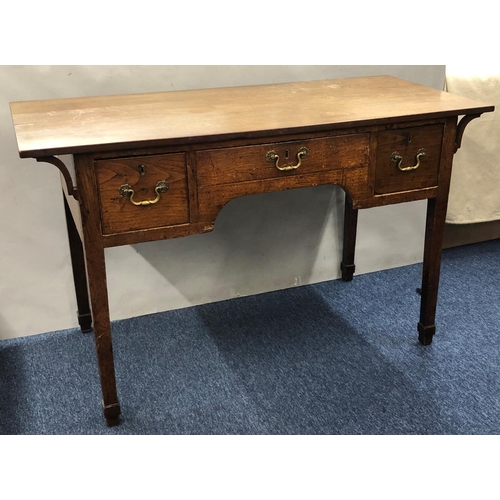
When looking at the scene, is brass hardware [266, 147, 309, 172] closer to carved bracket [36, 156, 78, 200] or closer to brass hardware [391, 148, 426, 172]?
brass hardware [391, 148, 426, 172]

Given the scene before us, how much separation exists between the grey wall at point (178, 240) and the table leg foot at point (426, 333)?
0.52 meters

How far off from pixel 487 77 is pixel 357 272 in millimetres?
886

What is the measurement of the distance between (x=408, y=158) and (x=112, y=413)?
1082 millimetres

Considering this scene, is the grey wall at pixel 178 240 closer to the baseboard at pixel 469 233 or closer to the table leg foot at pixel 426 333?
the baseboard at pixel 469 233

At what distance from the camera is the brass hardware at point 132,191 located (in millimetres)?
1618

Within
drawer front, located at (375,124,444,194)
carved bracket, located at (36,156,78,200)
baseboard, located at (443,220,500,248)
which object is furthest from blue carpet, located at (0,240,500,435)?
carved bracket, located at (36,156,78,200)

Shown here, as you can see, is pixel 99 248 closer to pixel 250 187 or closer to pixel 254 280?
pixel 250 187

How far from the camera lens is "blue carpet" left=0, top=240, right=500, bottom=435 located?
1.85 meters

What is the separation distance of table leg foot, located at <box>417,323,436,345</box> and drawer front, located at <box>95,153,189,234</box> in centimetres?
93

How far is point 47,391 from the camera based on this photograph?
199 cm

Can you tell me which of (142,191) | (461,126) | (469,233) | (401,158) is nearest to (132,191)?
(142,191)

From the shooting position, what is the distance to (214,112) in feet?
5.97

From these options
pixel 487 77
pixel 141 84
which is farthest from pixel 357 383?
pixel 487 77

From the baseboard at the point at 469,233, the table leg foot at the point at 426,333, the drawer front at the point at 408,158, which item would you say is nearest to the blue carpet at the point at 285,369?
the table leg foot at the point at 426,333
